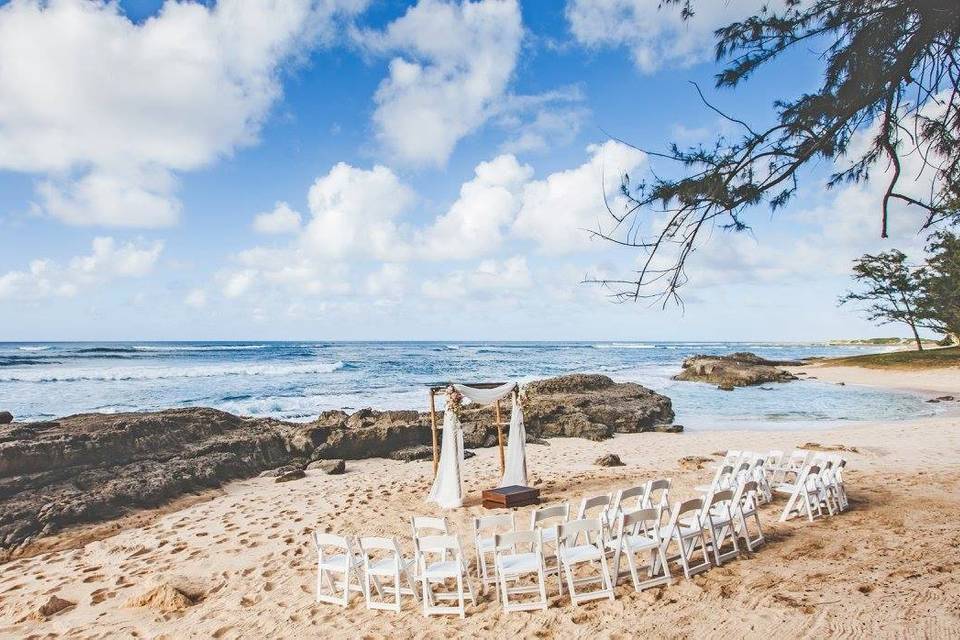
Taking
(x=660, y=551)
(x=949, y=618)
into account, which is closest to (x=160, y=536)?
(x=660, y=551)

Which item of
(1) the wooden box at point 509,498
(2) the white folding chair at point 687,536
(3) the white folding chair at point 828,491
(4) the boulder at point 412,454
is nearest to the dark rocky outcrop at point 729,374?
(4) the boulder at point 412,454

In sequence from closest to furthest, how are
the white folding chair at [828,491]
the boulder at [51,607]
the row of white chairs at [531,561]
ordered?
the row of white chairs at [531,561]
the boulder at [51,607]
the white folding chair at [828,491]

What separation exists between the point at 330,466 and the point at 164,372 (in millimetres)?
36022

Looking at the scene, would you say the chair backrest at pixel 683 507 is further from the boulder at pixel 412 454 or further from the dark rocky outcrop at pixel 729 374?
the dark rocky outcrop at pixel 729 374

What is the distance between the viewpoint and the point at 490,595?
242 inches

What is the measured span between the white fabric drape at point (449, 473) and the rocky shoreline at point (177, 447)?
212cm

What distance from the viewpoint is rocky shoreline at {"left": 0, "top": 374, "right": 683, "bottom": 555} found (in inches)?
420

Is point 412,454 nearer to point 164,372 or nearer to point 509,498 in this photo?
point 509,498

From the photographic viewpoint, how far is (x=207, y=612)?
20.3 feet

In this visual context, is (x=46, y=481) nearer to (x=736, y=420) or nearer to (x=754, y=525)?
(x=754, y=525)

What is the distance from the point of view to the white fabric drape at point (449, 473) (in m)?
10.6

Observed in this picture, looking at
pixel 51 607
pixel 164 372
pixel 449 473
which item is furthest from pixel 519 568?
pixel 164 372

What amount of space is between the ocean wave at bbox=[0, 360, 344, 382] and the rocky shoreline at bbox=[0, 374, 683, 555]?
2732cm

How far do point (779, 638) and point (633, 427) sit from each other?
1581cm
